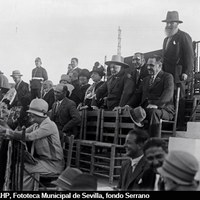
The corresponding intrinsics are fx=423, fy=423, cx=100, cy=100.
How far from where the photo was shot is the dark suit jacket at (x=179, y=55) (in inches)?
304

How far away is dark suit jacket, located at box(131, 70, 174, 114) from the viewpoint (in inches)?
273

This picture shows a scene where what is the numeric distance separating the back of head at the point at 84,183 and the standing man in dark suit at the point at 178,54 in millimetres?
3961

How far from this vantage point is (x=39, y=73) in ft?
43.3

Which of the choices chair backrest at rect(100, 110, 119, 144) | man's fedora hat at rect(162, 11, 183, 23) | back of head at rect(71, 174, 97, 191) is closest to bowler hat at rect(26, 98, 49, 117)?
chair backrest at rect(100, 110, 119, 144)

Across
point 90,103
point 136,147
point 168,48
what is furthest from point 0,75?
point 136,147

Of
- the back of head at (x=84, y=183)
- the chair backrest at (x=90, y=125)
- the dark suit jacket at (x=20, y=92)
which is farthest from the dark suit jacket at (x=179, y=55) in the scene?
the dark suit jacket at (x=20, y=92)

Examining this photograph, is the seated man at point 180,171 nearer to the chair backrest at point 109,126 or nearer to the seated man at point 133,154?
the seated man at point 133,154

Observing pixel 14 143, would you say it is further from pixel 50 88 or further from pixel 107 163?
pixel 50 88

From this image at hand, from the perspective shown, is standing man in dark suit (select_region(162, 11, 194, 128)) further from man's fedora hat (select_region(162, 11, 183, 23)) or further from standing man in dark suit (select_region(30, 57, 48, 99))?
standing man in dark suit (select_region(30, 57, 48, 99))

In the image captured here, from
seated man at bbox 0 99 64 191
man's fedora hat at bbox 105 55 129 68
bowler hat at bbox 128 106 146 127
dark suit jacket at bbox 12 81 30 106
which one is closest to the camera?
seated man at bbox 0 99 64 191

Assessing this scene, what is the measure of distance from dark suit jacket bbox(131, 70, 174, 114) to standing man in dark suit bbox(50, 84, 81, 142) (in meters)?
1.26

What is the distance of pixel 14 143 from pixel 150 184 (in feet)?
9.49

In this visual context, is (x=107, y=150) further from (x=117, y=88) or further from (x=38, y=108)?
(x=38, y=108)

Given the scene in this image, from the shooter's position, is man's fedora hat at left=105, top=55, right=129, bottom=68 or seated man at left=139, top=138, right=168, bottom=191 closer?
seated man at left=139, top=138, right=168, bottom=191
